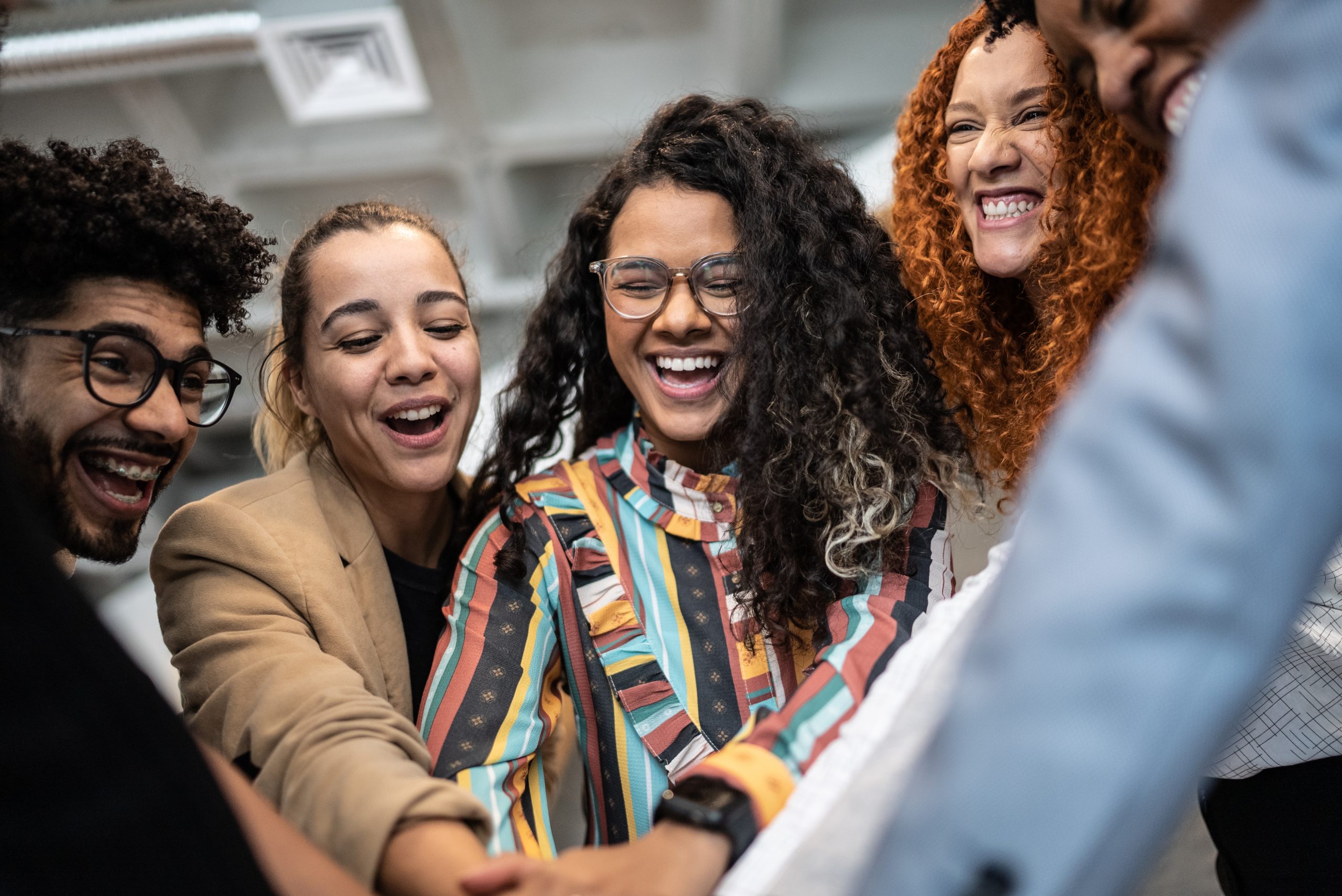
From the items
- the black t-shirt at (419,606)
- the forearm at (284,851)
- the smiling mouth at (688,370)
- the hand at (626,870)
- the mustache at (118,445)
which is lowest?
the hand at (626,870)

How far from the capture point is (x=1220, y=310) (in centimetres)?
49

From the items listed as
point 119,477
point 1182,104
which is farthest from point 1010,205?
point 119,477

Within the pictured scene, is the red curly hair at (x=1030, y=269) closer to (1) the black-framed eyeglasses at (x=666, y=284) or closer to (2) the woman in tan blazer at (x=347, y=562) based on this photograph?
(1) the black-framed eyeglasses at (x=666, y=284)

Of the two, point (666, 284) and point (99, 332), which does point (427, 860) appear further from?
point (666, 284)

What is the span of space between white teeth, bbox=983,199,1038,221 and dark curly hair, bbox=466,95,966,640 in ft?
0.58

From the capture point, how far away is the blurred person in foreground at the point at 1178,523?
0.48 m

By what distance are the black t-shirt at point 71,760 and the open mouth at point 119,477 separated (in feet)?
2.33

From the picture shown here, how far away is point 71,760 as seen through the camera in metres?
0.57

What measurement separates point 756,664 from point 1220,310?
0.97 m

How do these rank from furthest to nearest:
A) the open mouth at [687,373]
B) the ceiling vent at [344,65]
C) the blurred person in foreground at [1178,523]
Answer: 1. the ceiling vent at [344,65]
2. the open mouth at [687,373]
3. the blurred person in foreground at [1178,523]

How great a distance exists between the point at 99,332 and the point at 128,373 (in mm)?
Result: 59

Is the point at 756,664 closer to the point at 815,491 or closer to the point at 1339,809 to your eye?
the point at 815,491

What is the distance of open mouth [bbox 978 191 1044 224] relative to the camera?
1444mm

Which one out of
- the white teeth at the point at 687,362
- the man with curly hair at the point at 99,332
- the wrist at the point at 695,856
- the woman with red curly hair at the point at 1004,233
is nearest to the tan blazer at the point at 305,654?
the man with curly hair at the point at 99,332
